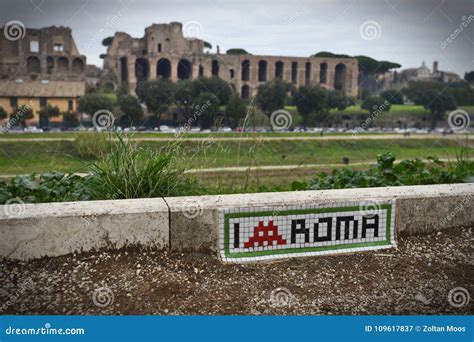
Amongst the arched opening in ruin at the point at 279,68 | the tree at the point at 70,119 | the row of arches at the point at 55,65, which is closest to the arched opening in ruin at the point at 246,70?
the arched opening in ruin at the point at 279,68

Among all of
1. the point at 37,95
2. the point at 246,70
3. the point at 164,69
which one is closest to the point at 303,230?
the point at 37,95

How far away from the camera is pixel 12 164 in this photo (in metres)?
6.28

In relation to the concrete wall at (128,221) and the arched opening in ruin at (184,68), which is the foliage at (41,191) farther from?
the arched opening in ruin at (184,68)

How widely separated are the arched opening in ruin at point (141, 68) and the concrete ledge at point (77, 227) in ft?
97.2

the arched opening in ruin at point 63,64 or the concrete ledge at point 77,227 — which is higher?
the arched opening in ruin at point 63,64

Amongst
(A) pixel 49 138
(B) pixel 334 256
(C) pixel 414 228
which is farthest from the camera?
(A) pixel 49 138

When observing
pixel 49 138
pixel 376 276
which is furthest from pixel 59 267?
pixel 49 138

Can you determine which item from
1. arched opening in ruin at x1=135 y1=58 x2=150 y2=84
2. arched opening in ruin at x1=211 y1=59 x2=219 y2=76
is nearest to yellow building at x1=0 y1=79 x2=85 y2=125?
arched opening in ruin at x1=135 y1=58 x2=150 y2=84

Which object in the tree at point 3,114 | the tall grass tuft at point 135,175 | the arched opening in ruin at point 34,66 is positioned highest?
the arched opening in ruin at point 34,66

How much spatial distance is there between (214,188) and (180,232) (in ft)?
2.48

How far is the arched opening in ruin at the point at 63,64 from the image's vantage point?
77.4 feet

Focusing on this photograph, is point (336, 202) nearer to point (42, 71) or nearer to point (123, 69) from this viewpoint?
point (42, 71)

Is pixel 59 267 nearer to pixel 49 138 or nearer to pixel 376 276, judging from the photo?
pixel 376 276

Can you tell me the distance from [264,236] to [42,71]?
866 inches
